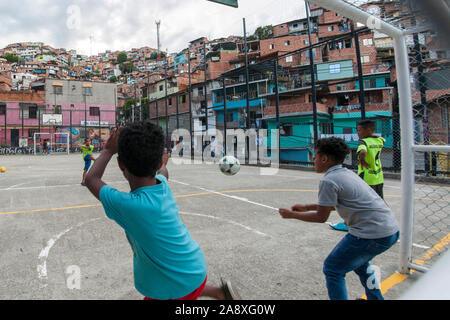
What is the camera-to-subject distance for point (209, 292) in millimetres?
2102

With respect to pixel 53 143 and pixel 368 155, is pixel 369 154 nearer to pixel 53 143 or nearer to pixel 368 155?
pixel 368 155

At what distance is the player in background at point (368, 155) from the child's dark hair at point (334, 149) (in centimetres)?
276

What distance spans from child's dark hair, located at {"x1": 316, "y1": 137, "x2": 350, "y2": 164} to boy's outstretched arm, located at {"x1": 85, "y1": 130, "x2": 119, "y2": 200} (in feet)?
5.51

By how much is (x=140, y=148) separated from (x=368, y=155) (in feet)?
14.9

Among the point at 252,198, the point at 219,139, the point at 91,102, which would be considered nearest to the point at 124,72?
the point at 91,102

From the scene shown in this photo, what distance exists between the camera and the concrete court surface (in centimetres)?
300

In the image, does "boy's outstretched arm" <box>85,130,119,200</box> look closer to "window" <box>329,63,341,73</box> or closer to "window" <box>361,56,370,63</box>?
"window" <box>329,63,341,73</box>

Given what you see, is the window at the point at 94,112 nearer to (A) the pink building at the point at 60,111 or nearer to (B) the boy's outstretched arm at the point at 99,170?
(A) the pink building at the point at 60,111

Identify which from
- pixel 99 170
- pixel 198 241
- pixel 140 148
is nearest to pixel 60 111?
pixel 198 241

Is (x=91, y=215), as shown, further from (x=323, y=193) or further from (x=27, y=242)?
(x=323, y=193)

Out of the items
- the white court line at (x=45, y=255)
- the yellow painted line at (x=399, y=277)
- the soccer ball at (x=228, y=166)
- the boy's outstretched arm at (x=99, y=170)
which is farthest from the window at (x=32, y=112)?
the yellow painted line at (x=399, y=277)

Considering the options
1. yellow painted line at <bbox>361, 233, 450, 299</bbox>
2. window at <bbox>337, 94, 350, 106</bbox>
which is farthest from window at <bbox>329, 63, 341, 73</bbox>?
yellow painted line at <bbox>361, 233, 450, 299</bbox>

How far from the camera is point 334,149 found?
240cm
